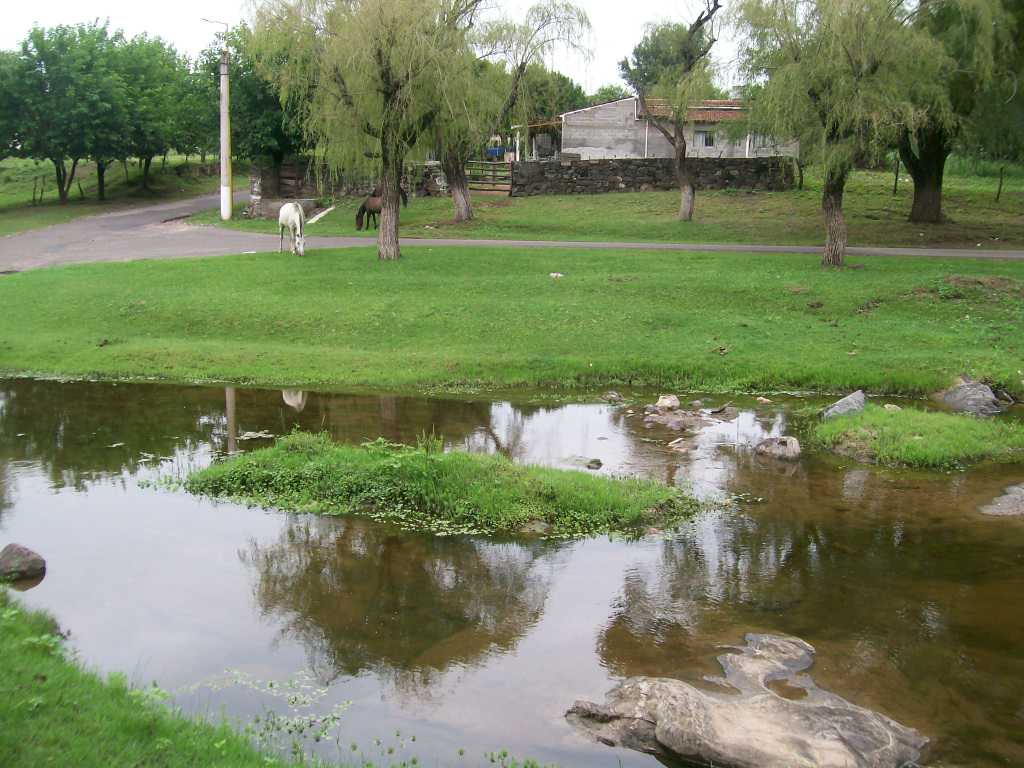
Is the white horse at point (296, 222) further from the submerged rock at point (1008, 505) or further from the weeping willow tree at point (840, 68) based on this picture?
the submerged rock at point (1008, 505)

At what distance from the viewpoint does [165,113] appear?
155ft

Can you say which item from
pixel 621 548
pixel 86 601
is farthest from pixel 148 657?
pixel 621 548

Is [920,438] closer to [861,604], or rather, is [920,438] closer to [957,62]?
[861,604]

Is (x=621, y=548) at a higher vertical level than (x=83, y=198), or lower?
lower

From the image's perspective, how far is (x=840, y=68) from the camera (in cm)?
2145

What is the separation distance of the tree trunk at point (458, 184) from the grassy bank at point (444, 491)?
79.2 ft

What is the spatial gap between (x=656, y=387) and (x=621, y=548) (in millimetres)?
7806

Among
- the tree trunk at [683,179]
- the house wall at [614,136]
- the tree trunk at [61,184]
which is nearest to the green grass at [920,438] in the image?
the tree trunk at [683,179]

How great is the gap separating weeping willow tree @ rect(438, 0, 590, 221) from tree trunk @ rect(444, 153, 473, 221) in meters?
0.87

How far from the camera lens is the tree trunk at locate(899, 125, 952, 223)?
32.0 m

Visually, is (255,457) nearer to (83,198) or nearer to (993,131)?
(993,131)

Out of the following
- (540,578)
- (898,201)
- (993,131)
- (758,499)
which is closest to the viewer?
(540,578)

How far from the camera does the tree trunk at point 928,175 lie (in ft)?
105

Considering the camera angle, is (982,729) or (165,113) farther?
(165,113)
